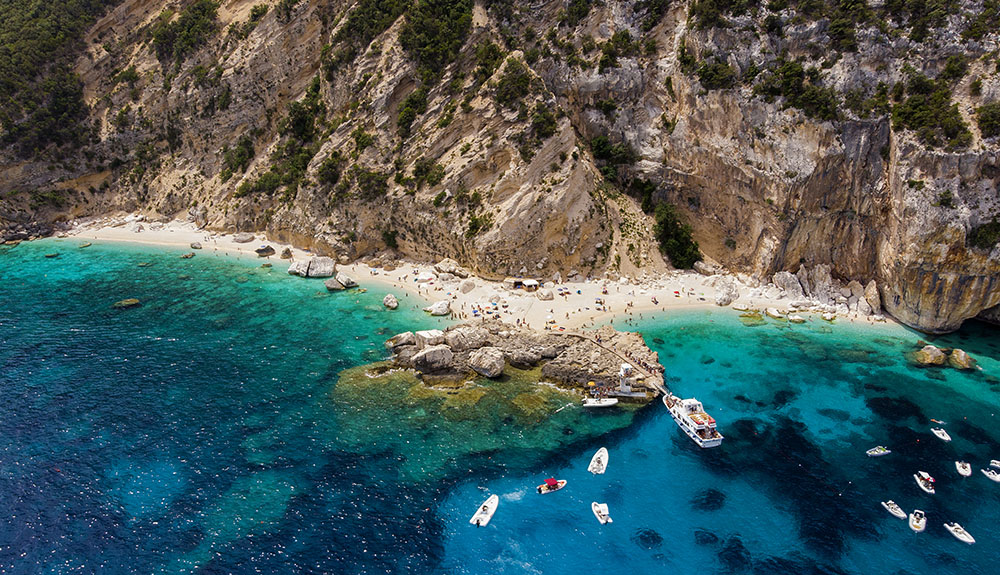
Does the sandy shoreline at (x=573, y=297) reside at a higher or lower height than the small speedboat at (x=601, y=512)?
higher

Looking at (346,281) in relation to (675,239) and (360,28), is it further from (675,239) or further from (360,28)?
(675,239)

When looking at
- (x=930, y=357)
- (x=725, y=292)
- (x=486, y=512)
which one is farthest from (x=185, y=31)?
(x=930, y=357)

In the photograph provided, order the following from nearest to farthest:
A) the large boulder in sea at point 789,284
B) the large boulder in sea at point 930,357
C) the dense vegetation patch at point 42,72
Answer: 1. the large boulder in sea at point 930,357
2. the large boulder in sea at point 789,284
3. the dense vegetation patch at point 42,72

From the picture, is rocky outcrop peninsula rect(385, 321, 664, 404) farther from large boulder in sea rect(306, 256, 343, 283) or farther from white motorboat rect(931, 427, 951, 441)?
large boulder in sea rect(306, 256, 343, 283)

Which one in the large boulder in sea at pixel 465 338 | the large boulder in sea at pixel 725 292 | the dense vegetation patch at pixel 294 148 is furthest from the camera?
the dense vegetation patch at pixel 294 148

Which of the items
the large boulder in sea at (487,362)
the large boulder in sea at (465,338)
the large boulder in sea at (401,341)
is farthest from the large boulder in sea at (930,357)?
the large boulder in sea at (401,341)

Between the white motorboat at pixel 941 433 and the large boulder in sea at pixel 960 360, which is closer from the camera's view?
the white motorboat at pixel 941 433

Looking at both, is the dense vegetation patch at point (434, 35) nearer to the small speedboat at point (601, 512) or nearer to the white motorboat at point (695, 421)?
the white motorboat at point (695, 421)
